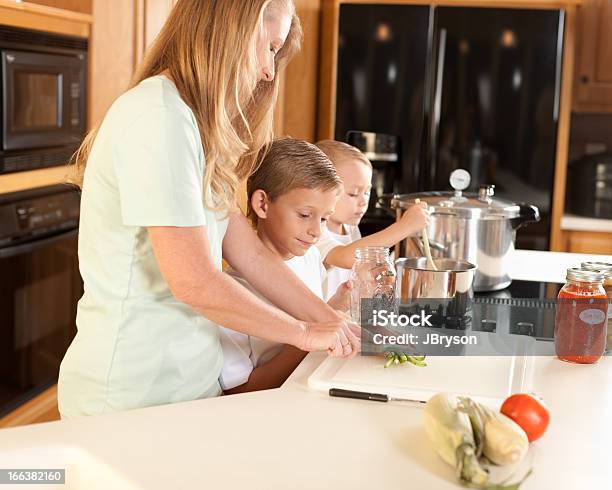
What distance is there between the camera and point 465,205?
2.06 m

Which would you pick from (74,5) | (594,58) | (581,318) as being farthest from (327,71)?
(581,318)

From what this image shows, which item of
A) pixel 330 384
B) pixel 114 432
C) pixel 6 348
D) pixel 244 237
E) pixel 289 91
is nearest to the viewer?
pixel 114 432

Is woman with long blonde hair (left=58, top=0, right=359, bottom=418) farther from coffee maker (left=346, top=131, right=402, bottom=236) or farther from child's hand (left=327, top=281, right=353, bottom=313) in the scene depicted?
coffee maker (left=346, top=131, right=402, bottom=236)

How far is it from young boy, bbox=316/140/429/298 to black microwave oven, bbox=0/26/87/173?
30.9 inches

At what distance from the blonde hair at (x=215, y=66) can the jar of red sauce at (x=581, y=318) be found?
1.87ft

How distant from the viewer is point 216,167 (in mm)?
1349

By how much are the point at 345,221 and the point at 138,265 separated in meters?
1.04

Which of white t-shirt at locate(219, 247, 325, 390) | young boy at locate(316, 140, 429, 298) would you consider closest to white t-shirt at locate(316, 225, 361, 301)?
young boy at locate(316, 140, 429, 298)

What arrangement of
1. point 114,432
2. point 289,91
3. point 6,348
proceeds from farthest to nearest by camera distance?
point 289,91 → point 6,348 → point 114,432

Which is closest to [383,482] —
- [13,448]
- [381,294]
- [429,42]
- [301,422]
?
[301,422]

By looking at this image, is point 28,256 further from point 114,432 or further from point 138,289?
point 114,432

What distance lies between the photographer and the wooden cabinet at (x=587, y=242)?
13.1 ft

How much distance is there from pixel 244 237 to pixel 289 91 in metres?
2.75

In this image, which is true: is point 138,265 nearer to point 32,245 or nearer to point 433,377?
point 433,377
